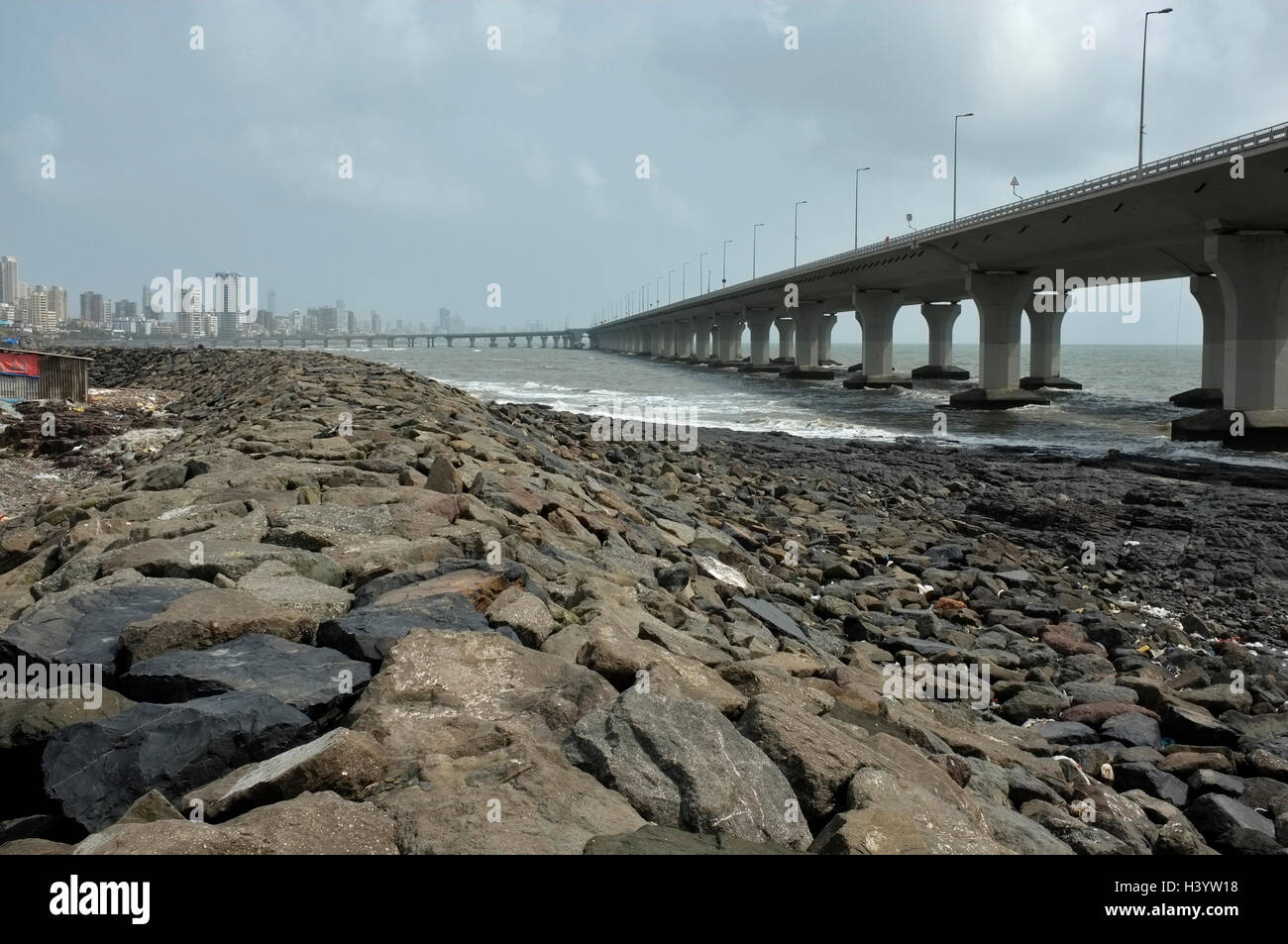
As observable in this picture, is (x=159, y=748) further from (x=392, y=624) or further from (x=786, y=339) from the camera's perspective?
(x=786, y=339)

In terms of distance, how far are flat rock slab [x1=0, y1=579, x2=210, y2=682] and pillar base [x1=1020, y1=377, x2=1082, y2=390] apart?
66.4 meters

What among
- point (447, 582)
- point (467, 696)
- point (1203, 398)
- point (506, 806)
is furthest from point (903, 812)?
point (1203, 398)

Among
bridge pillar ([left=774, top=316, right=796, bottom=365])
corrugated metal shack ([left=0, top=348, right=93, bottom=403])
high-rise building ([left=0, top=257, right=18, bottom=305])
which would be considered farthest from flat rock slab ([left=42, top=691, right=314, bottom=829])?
high-rise building ([left=0, top=257, right=18, bottom=305])

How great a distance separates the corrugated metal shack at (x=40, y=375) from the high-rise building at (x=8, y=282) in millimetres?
146342

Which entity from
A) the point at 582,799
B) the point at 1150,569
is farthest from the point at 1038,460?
the point at 582,799

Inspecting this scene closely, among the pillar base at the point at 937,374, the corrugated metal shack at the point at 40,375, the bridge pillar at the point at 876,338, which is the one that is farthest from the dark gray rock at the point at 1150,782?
the pillar base at the point at 937,374

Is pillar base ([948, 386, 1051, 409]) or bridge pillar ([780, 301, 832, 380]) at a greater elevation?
bridge pillar ([780, 301, 832, 380])

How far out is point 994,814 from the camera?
14.7ft

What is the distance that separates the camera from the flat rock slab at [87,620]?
445 centimetres

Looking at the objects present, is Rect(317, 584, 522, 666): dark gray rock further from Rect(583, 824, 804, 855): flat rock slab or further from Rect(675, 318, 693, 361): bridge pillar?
Rect(675, 318, 693, 361): bridge pillar

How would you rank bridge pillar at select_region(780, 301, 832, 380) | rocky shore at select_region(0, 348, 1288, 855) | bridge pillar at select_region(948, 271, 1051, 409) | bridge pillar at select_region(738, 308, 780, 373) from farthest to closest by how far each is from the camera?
bridge pillar at select_region(738, 308, 780, 373)
bridge pillar at select_region(780, 301, 832, 380)
bridge pillar at select_region(948, 271, 1051, 409)
rocky shore at select_region(0, 348, 1288, 855)

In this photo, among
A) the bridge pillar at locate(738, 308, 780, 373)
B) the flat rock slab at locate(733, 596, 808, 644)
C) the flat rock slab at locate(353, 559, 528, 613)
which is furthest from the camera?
the bridge pillar at locate(738, 308, 780, 373)

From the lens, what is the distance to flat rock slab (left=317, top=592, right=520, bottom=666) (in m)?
4.74
